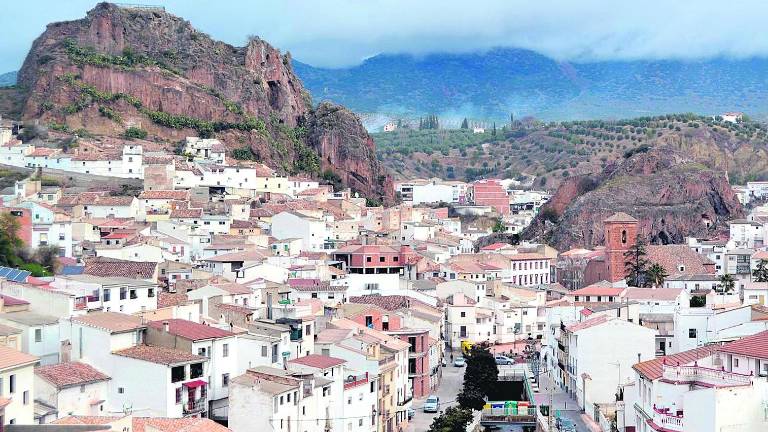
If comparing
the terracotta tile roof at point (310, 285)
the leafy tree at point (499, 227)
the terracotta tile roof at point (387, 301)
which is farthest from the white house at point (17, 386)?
the leafy tree at point (499, 227)

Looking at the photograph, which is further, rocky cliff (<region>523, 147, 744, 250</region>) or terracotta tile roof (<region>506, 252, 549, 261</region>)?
rocky cliff (<region>523, 147, 744, 250</region>)

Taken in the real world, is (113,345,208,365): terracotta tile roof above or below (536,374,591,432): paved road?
above

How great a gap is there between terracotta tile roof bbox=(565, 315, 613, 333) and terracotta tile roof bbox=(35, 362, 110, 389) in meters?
26.2

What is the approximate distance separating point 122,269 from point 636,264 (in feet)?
171

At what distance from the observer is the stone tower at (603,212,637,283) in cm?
10294

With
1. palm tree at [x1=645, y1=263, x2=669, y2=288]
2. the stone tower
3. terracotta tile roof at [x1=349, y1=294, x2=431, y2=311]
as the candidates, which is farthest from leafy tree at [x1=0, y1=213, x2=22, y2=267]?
the stone tower

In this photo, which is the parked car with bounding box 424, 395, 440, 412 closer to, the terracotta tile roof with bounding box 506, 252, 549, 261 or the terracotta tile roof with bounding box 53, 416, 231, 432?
the terracotta tile roof with bounding box 53, 416, 231, 432

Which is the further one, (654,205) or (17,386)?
(654,205)

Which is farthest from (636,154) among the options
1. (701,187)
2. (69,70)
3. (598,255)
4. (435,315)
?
(435,315)

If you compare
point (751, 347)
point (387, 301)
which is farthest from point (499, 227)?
point (751, 347)

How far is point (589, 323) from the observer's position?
61594 millimetres

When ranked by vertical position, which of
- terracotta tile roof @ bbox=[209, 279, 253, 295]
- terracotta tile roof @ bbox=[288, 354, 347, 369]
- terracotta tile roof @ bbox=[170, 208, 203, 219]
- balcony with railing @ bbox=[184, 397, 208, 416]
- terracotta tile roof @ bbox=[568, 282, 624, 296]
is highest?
terracotta tile roof @ bbox=[170, 208, 203, 219]

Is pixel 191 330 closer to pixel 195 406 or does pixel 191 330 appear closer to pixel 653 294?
pixel 195 406

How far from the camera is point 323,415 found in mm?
46812
